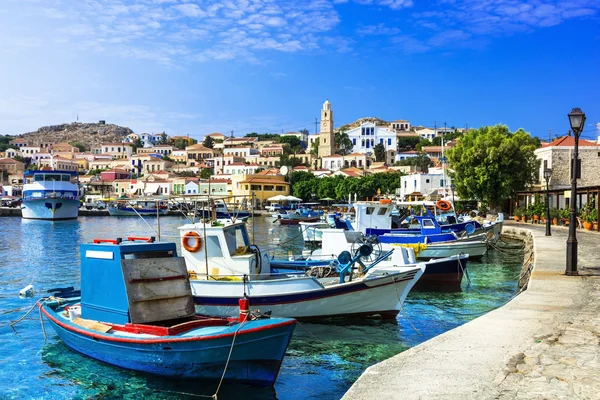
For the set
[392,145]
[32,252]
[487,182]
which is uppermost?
[392,145]

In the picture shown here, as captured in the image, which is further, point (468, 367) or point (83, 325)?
point (83, 325)

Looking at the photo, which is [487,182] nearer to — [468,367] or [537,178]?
[537,178]

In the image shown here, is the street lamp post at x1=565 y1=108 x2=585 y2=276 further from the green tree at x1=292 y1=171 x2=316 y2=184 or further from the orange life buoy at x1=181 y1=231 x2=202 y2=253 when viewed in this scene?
the green tree at x1=292 y1=171 x2=316 y2=184

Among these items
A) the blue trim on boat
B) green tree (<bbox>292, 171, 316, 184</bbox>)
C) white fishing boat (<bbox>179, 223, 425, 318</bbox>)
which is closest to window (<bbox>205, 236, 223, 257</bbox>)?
white fishing boat (<bbox>179, 223, 425, 318</bbox>)

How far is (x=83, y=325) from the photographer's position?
10.1 meters

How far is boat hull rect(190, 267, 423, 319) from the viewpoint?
12.4 meters

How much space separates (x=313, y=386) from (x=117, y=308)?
3.78 m

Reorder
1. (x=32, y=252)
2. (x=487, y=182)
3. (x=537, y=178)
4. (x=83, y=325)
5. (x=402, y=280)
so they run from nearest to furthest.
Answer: (x=83, y=325) < (x=402, y=280) < (x=32, y=252) < (x=487, y=182) < (x=537, y=178)

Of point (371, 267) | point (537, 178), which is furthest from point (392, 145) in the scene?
point (371, 267)

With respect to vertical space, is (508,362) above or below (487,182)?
below

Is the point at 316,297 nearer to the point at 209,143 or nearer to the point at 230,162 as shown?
the point at 230,162

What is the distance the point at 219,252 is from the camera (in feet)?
45.6

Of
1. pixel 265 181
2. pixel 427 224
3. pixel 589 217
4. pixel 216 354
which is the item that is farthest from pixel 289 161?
pixel 216 354

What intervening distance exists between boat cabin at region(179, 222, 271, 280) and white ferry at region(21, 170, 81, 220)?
59618mm
